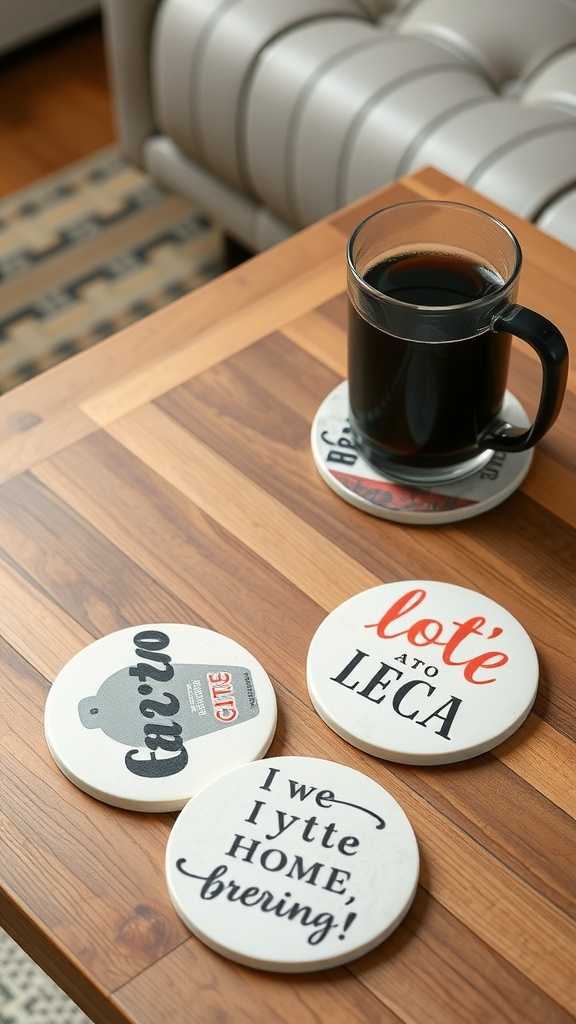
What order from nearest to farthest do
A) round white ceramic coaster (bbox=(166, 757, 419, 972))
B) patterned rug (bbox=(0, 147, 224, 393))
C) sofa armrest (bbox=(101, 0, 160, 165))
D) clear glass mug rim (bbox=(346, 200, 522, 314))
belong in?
round white ceramic coaster (bbox=(166, 757, 419, 972)), clear glass mug rim (bbox=(346, 200, 522, 314)), sofa armrest (bbox=(101, 0, 160, 165)), patterned rug (bbox=(0, 147, 224, 393))

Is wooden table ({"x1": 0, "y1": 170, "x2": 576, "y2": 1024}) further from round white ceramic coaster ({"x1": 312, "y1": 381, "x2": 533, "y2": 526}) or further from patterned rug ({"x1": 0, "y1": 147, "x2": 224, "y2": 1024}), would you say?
patterned rug ({"x1": 0, "y1": 147, "x2": 224, "y2": 1024})

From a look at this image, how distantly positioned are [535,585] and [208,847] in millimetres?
309

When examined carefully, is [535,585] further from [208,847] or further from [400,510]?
[208,847]

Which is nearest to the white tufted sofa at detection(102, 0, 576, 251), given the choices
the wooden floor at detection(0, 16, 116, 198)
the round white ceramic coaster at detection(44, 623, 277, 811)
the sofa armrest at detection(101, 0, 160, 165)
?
the sofa armrest at detection(101, 0, 160, 165)

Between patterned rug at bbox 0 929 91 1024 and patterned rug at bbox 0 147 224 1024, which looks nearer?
patterned rug at bbox 0 929 91 1024

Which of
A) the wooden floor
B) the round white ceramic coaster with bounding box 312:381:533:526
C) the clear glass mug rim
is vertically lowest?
the wooden floor

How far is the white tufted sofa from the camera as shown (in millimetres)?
1431

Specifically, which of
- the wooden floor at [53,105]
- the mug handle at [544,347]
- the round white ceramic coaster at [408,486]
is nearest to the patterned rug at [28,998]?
the round white ceramic coaster at [408,486]

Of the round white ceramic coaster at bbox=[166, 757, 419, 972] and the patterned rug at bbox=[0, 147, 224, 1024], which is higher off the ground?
the round white ceramic coaster at bbox=[166, 757, 419, 972]

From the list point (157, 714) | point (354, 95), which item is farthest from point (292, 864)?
point (354, 95)

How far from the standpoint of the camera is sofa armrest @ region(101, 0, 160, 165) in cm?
181

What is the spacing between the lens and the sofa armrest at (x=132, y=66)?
5.95ft

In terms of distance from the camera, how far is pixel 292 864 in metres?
0.63

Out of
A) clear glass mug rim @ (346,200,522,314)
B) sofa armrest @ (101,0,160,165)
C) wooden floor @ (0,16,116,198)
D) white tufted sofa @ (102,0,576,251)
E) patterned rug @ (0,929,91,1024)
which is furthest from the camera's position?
wooden floor @ (0,16,116,198)
